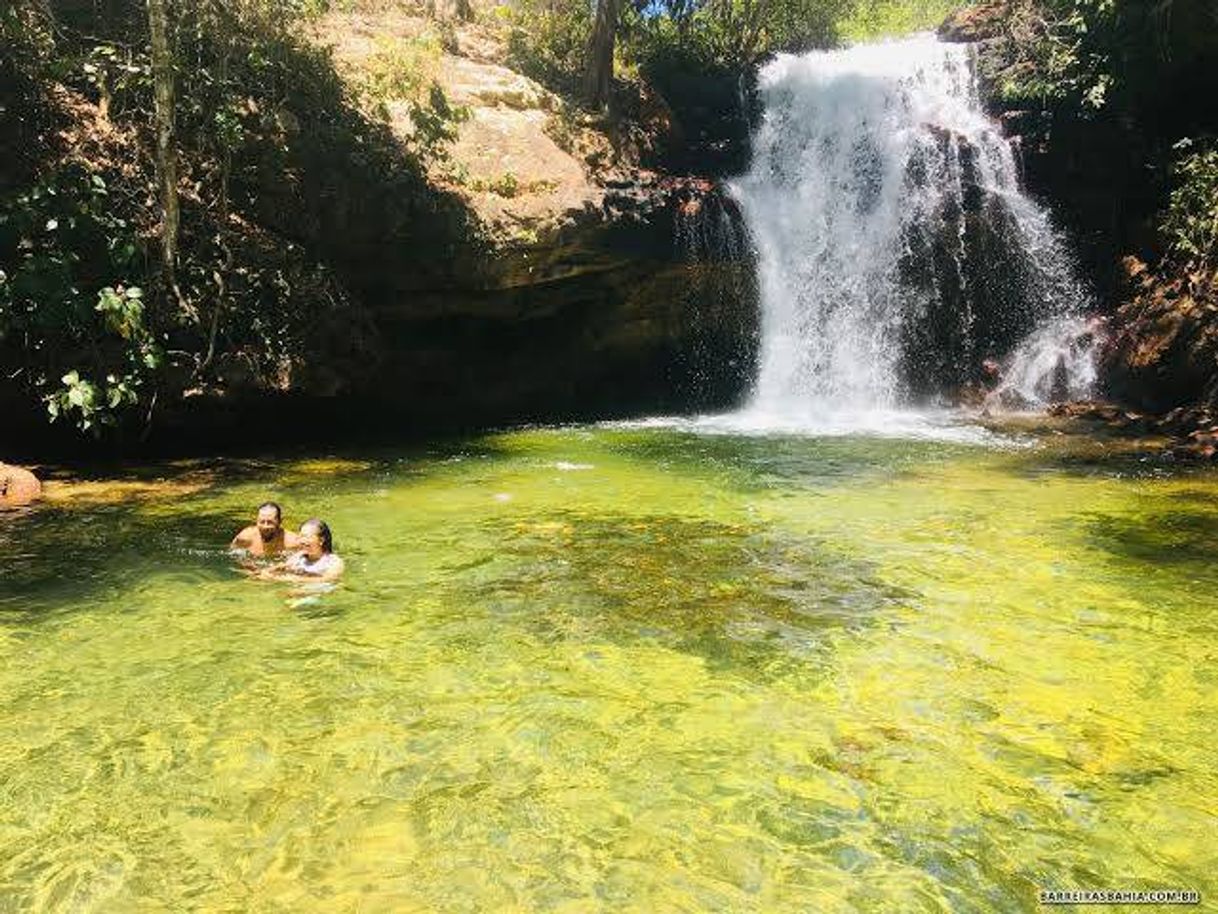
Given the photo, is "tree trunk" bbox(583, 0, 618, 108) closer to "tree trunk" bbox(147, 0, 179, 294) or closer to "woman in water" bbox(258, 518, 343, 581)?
"tree trunk" bbox(147, 0, 179, 294)

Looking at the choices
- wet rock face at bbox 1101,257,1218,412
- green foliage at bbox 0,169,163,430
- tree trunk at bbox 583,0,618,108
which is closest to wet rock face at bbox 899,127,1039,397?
wet rock face at bbox 1101,257,1218,412

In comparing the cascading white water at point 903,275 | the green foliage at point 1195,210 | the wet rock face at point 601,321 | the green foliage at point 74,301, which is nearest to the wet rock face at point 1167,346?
the green foliage at point 1195,210

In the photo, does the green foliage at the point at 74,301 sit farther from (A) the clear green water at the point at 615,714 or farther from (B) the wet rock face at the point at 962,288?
(B) the wet rock face at the point at 962,288

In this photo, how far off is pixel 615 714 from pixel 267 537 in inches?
162

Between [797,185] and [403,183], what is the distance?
1025 centimetres

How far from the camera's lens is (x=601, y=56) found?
818 inches

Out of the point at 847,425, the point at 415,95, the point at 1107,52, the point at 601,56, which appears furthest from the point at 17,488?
the point at 1107,52

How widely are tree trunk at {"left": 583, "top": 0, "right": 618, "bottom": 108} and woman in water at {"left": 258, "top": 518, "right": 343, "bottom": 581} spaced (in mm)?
16053

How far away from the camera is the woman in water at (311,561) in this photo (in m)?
7.48

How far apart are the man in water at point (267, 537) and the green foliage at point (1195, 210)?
55.8ft

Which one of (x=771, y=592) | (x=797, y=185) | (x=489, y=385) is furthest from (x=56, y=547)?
(x=797, y=185)

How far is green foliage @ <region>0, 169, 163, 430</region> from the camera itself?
36.7ft

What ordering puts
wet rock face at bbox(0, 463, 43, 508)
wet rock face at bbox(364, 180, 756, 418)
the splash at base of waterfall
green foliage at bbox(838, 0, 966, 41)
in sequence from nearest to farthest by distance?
wet rock face at bbox(0, 463, 43, 508) → the splash at base of waterfall → wet rock face at bbox(364, 180, 756, 418) → green foliage at bbox(838, 0, 966, 41)

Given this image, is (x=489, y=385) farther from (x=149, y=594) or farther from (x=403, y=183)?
(x=149, y=594)
